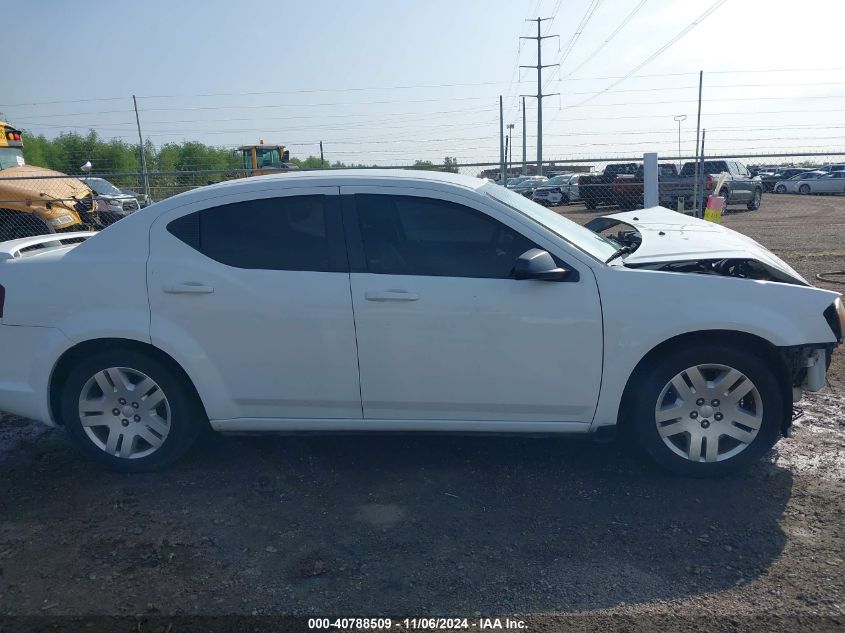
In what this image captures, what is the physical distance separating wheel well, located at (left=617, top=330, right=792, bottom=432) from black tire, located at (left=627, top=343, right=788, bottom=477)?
2cm

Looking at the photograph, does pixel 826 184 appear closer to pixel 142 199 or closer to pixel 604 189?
pixel 604 189

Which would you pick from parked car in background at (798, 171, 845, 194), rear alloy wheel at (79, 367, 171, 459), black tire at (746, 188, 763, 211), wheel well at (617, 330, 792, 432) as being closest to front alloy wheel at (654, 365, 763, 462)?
wheel well at (617, 330, 792, 432)

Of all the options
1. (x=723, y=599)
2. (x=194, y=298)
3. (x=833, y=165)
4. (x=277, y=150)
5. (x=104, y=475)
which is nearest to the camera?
(x=723, y=599)

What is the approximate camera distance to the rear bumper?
13.9 feet

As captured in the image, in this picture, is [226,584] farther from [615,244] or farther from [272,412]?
[615,244]

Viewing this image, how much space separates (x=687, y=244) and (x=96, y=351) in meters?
3.57

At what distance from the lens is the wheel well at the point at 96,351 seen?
4.26 m

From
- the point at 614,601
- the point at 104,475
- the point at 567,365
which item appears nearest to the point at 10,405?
the point at 104,475

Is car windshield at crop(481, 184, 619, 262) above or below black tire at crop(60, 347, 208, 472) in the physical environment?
above

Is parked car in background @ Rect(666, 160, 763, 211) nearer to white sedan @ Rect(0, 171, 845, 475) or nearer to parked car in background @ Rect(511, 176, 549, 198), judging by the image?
parked car in background @ Rect(511, 176, 549, 198)

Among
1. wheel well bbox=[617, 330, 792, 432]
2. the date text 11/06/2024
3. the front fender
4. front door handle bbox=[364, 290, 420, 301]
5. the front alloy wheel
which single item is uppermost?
front door handle bbox=[364, 290, 420, 301]

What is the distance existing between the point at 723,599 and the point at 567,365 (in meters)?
1.39

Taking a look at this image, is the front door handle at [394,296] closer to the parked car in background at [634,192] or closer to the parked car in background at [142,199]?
the parked car in background at [142,199]

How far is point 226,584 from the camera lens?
10.6 ft
